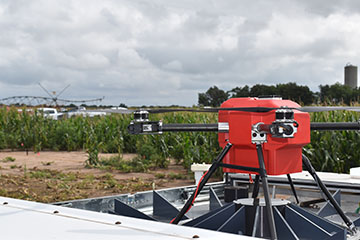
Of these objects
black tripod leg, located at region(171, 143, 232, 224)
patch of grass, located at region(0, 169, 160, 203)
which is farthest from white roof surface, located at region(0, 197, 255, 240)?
patch of grass, located at region(0, 169, 160, 203)

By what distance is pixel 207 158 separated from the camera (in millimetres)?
8953

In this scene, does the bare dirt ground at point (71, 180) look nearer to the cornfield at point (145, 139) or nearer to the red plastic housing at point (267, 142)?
the cornfield at point (145, 139)

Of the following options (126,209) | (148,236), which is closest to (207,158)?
(126,209)

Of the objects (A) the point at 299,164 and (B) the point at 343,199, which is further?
(B) the point at 343,199

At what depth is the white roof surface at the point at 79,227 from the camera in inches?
49.4

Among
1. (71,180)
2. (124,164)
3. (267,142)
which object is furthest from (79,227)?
(124,164)

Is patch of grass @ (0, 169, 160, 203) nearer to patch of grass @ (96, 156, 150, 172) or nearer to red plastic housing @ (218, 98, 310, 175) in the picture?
patch of grass @ (96, 156, 150, 172)

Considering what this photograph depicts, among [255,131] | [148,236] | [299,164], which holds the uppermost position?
[255,131]

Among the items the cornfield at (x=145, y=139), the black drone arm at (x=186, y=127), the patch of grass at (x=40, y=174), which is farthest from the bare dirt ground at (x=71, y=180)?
the black drone arm at (x=186, y=127)

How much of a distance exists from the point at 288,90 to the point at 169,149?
4714 centimetres

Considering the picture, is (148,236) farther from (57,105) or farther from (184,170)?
(57,105)

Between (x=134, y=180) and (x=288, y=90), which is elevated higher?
(x=288, y=90)

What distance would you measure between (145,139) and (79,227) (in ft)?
32.3

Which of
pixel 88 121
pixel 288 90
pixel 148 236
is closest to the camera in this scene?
pixel 148 236
